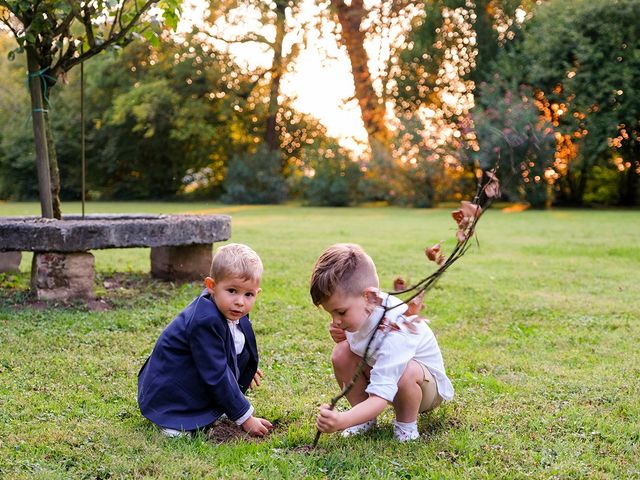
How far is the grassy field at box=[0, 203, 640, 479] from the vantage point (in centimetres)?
297

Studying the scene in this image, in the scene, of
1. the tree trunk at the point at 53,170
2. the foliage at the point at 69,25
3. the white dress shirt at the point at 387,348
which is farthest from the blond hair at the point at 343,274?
the tree trunk at the point at 53,170

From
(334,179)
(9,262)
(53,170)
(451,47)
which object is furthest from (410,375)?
(451,47)

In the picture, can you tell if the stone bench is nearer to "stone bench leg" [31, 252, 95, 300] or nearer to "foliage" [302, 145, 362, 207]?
"stone bench leg" [31, 252, 95, 300]

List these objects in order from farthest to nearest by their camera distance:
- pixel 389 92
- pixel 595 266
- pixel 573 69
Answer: pixel 389 92 → pixel 573 69 → pixel 595 266

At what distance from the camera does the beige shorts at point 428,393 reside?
3.30 m

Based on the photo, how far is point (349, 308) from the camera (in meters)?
3.11

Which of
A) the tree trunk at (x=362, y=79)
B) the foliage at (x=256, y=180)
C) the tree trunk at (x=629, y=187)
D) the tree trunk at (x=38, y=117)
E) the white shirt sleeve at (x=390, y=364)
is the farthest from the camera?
the foliage at (x=256, y=180)

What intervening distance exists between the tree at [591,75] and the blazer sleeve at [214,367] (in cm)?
1995

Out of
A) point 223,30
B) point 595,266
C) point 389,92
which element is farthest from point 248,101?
point 595,266

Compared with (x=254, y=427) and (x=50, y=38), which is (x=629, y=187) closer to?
(x=50, y=38)

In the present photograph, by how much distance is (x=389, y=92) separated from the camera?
2669 cm

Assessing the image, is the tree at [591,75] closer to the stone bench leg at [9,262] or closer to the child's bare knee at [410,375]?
the stone bench leg at [9,262]

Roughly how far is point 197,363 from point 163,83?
86.1ft

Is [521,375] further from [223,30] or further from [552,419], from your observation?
[223,30]
